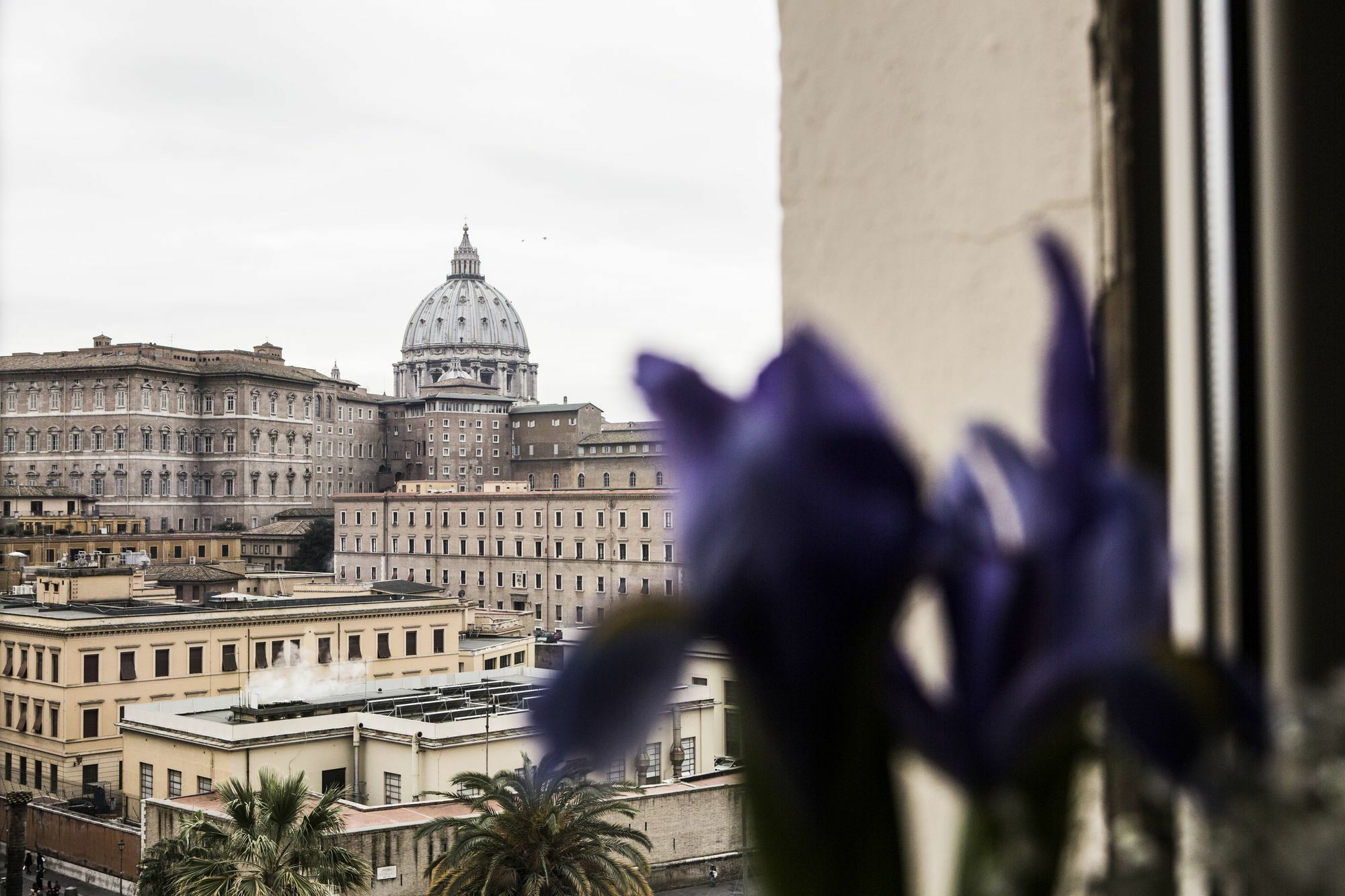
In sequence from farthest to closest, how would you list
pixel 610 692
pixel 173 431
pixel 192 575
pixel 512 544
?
pixel 173 431 → pixel 512 544 → pixel 192 575 → pixel 610 692

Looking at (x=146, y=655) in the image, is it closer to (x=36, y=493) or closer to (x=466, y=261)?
(x=36, y=493)

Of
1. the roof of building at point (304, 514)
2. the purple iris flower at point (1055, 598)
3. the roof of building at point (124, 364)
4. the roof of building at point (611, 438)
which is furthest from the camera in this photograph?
the roof of building at point (304, 514)

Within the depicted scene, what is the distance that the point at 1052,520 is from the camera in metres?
0.41

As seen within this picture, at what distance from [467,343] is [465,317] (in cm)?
157

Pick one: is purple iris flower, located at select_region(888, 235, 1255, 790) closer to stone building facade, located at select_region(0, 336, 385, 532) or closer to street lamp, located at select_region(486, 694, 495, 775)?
street lamp, located at select_region(486, 694, 495, 775)

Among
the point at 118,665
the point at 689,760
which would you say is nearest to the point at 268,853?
the point at 689,760

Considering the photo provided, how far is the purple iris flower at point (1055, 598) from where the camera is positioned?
1.22 feet

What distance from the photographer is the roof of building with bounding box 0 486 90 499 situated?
109ft

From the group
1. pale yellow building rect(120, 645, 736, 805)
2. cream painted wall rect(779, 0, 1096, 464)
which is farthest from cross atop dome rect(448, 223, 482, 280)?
cream painted wall rect(779, 0, 1096, 464)

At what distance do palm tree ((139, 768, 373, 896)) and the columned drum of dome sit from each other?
60.6 m

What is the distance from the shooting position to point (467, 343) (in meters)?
70.1

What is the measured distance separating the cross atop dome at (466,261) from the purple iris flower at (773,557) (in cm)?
7443

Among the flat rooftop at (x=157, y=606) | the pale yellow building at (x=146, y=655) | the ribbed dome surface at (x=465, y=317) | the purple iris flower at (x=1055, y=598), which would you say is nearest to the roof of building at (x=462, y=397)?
the ribbed dome surface at (x=465, y=317)

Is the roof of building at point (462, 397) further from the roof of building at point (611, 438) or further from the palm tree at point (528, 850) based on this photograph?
the palm tree at point (528, 850)
